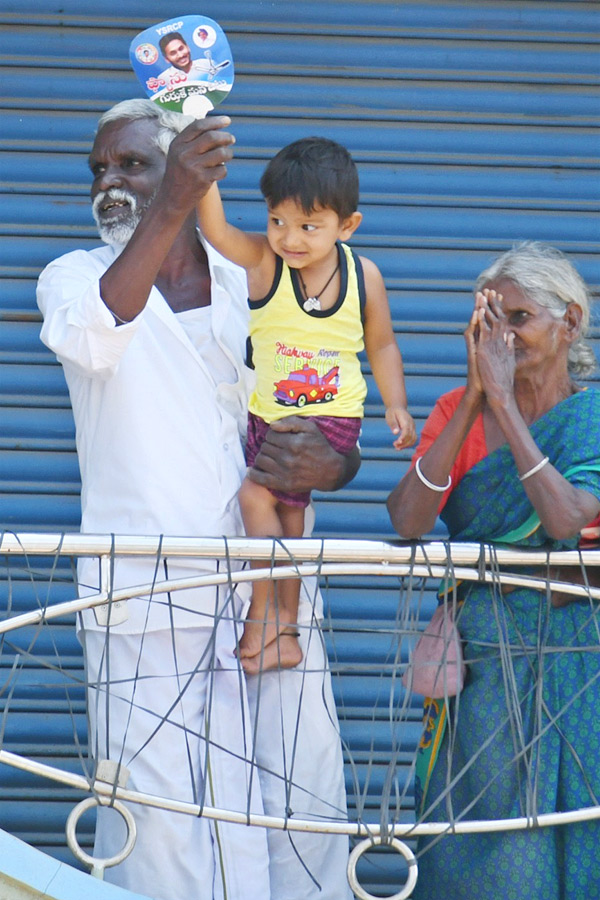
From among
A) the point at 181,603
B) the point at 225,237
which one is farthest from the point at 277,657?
the point at 225,237

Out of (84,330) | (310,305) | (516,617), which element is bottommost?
(516,617)

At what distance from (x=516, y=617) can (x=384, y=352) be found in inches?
32.9

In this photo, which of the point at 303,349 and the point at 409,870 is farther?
the point at 303,349

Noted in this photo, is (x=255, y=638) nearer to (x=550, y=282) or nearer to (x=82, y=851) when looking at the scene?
(x=82, y=851)

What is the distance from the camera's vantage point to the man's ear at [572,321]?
11.0ft

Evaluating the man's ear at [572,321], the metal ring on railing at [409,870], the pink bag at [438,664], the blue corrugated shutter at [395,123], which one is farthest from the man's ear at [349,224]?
the metal ring on railing at [409,870]

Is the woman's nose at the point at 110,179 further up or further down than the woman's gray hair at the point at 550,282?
further up

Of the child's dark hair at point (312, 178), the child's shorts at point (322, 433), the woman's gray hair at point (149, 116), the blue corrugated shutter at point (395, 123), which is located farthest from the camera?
the blue corrugated shutter at point (395, 123)

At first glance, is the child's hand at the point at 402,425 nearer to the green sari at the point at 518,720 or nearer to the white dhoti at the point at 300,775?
the green sari at the point at 518,720

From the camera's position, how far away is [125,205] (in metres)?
3.75

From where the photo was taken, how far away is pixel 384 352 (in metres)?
3.56

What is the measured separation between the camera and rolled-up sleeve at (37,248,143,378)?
3.23 meters

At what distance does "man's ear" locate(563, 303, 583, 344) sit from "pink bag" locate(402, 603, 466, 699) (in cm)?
78

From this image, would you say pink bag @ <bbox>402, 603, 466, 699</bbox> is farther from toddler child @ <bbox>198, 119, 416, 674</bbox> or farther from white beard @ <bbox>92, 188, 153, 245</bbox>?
white beard @ <bbox>92, 188, 153, 245</bbox>
